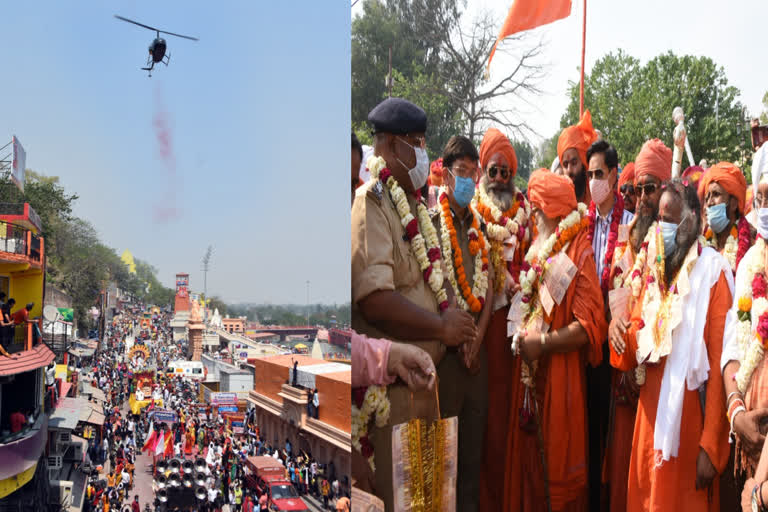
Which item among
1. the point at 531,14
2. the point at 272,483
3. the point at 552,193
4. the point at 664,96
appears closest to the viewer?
the point at 272,483

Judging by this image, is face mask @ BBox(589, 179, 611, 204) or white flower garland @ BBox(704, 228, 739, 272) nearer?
white flower garland @ BBox(704, 228, 739, 272)

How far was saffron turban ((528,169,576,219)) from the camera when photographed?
3631mm

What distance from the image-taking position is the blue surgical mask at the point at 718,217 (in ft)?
12.1

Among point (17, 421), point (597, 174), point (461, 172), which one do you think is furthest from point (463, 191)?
point (17, 421)

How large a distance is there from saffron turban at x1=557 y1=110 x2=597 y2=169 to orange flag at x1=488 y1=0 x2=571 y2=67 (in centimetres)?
55

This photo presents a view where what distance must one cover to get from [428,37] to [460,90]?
0.35 metres

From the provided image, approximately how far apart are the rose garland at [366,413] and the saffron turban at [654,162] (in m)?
1.90

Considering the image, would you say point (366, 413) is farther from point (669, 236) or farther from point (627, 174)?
point (627, 174)

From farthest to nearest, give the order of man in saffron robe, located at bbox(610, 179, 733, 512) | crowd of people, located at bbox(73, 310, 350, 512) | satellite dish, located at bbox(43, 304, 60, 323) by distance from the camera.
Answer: man in saffron robe, located at bbox(610, 179, 733, 512), crowd of people, located at bbox(73, 310, 350, 512), satellite dish, located at bbox(43, 304, 60, 323)

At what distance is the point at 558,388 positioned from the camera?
3.55 meters

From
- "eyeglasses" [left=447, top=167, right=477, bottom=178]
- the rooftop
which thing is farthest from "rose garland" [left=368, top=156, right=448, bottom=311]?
the rooftop

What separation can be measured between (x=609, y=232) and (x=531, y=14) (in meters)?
1.23

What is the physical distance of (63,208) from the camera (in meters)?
2.20

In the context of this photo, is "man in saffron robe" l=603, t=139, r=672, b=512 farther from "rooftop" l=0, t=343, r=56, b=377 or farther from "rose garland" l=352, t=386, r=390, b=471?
"rooftop" l=0, t=343, r=56, b=377
